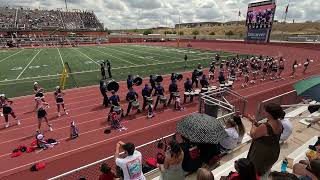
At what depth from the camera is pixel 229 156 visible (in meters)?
6.80

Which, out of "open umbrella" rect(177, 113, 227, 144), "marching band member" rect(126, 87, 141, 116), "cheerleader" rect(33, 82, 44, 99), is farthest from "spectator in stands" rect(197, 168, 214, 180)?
"cheerleader" rect(33, 82, 44, 99)

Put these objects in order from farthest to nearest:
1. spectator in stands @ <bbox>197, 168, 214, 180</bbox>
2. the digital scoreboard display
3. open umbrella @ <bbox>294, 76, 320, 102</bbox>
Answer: the digital scoreboard display
open umbrella @ <bbox>294, 76, 320, 102</bbox>
spectator in stands @ <bbox>197, 168, 214, 180</bbox>

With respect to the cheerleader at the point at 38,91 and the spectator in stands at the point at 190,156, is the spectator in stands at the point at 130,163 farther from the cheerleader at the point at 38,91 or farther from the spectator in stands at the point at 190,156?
the cheerleader at the point at 38,91

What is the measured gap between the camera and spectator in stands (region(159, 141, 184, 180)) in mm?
4698

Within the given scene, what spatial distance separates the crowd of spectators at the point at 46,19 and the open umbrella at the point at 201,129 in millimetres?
76859

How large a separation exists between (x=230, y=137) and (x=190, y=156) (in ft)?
4.35

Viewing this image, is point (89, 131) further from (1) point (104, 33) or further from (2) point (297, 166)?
(1) point (104, 33)

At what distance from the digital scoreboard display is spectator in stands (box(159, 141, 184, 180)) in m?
35.5

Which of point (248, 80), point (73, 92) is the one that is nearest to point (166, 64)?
point (248, 80)

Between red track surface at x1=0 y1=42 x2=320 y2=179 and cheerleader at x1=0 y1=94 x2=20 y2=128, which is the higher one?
cheerleader at x1=0 y1=94 x2=20 y2=128

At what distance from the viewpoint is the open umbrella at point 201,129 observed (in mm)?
5168

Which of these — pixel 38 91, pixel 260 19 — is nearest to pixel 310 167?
pixel 38 91

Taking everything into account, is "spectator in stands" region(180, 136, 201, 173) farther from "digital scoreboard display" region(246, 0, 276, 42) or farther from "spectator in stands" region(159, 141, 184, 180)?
"digital scoreboard display" region(246, 0, 276, 42)

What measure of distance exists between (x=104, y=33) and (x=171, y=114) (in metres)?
81.4
